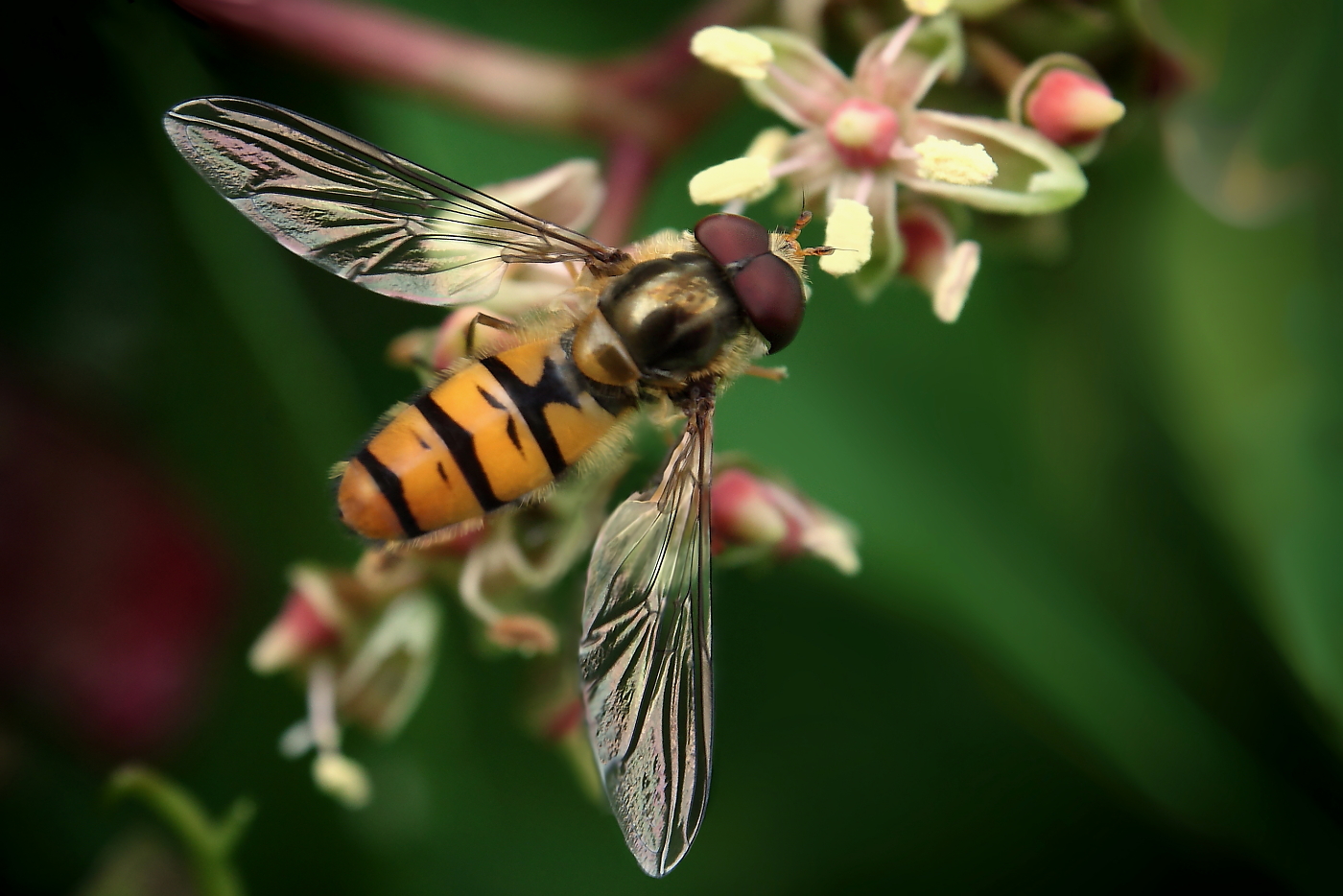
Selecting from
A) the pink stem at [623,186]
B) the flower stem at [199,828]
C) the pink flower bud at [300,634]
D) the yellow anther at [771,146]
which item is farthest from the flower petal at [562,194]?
the flower stem at [199,828]

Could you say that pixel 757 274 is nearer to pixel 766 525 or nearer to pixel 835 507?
pixel 766 525

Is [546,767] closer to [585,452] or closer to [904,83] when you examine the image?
[585,452]

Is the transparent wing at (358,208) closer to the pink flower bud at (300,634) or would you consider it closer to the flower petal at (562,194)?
the flower petal at (562,194)

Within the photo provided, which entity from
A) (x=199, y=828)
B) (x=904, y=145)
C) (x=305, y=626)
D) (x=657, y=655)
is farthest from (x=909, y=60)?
(x=199, y=828)

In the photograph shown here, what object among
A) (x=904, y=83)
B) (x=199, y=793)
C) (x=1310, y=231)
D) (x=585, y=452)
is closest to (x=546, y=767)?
(x=199, y=793)

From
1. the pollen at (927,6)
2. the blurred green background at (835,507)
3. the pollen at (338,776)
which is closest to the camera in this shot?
the pollen at (927,6)

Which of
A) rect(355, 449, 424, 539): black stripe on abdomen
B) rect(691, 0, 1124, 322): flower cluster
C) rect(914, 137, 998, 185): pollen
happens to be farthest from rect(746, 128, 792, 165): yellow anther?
rect(355, 449, 424, 539): black stripe on abdomen

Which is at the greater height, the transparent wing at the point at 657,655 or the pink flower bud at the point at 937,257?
the pink flower bud at the point at 937,257
